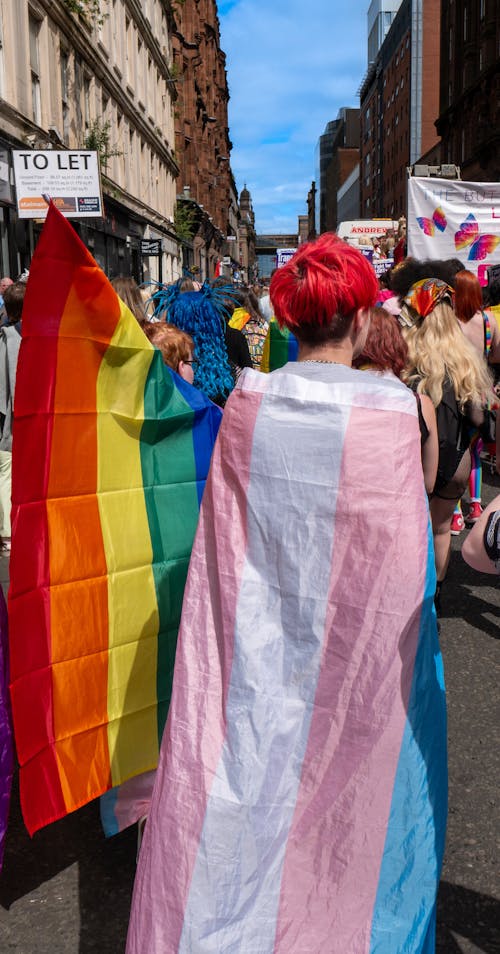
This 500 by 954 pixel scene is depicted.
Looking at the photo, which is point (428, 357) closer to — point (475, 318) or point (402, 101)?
point (475, 318)

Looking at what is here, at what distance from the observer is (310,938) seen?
6.08 ft

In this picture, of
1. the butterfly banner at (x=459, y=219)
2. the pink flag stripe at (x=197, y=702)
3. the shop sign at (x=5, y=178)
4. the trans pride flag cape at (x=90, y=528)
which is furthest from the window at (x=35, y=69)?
the pink flag stripe at (x=197, y=702)

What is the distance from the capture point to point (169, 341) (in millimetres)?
3674

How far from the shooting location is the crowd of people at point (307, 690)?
1829mm

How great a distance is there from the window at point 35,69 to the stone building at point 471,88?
30.0 meters

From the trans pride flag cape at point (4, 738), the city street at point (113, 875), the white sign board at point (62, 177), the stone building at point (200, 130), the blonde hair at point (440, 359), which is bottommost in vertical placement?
the city street at point (113, 875)

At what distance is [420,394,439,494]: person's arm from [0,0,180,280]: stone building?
11364 mm

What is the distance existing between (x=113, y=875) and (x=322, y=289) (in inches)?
77.1

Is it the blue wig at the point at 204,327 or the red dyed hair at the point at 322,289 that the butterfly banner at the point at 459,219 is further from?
the red dyed hair at the point at 322,289

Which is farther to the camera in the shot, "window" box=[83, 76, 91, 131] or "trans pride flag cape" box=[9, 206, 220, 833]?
"window" box=[83, 76, 91, 131]

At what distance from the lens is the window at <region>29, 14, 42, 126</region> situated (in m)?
15.4

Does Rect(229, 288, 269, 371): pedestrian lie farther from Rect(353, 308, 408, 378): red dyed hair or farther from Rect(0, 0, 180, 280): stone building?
Rect(0, 0, 180, 280): stone building

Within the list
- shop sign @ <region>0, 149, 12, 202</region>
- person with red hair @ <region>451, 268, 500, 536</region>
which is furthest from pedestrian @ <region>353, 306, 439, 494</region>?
shop sign @ <region>0, 149, 12, 202</region>

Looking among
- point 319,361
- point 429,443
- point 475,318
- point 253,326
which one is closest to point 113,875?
point 319,361
